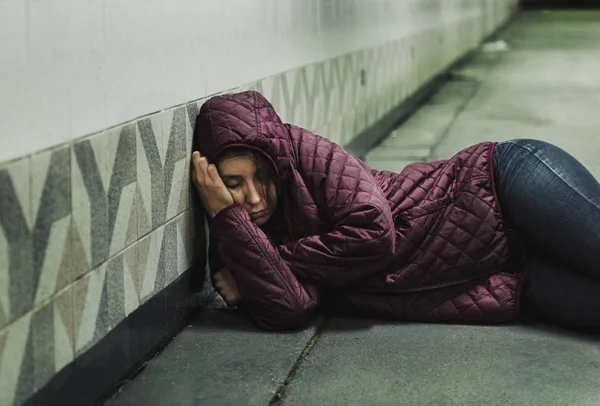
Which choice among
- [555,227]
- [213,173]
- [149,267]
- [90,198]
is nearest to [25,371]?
[90,198]

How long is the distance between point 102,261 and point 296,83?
76.5 inches

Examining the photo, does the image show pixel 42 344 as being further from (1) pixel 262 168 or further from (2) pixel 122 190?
(1) pixel 262 168

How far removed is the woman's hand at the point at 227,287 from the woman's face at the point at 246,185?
20cm

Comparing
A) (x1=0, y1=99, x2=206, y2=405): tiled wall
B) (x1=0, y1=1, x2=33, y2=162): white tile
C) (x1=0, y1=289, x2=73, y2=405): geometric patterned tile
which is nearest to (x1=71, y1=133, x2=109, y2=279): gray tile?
(x1=0, y1=99, x2=206, y2=405): tiled wall

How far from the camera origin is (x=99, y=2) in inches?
87.9

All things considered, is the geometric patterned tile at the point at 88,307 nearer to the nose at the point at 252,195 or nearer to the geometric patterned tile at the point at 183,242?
the geometric patterned tile at the point at 183,242

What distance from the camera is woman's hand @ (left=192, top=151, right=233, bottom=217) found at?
112 inches

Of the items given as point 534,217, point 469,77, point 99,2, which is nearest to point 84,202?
point 99,2

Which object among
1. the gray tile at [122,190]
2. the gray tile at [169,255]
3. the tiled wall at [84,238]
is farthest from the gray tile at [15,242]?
the gray tile at [169,255]

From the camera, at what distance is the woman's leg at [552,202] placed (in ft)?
9.29

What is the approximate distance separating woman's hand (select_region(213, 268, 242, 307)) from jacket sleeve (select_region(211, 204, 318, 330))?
0.35 ft

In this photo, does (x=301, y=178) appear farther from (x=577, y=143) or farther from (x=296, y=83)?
(x=577, y=143)

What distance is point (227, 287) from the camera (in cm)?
295

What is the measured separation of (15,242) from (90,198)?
0.34m
